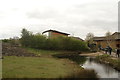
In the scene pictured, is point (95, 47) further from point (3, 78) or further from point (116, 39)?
point (3, 78)

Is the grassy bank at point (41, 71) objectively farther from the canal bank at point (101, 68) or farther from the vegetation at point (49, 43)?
the vegetation at point (49, 43)

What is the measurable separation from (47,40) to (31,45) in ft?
15.5

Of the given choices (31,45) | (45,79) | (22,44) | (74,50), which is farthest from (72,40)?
(45,79)

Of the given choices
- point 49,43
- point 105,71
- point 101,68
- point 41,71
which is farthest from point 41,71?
point 49,43

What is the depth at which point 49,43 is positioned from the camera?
127ft

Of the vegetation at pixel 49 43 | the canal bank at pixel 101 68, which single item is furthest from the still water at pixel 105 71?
the vegetation at pixel 49 43

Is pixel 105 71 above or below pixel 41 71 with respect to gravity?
below

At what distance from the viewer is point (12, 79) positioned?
27.9 ft

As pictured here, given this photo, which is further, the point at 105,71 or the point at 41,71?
the point at 105,71

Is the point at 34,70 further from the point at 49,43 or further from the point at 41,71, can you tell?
the point at 49,43

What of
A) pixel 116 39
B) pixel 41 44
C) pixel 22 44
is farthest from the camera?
pixel 116 39

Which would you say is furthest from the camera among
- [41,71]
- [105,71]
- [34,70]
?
[105,71]

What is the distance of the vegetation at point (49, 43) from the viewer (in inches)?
1522

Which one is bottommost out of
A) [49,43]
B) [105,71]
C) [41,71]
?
[105,71]
